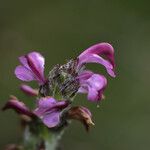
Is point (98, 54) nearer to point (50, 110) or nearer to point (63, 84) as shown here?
point (63, 84)

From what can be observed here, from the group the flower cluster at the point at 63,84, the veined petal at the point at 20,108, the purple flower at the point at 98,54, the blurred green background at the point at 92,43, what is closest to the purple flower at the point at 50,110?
the flower cluster at the point at 63,84

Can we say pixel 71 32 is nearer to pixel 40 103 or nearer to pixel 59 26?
pixel 59 26

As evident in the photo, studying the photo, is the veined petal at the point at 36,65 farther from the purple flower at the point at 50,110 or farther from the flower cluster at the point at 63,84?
the purple flower at the point at 50,110

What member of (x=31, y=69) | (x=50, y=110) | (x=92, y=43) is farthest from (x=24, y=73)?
(x=92, y=43)

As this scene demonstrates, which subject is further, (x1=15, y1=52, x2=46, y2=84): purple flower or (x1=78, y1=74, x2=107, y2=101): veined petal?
(x1=15, y1=52, x2=46, y2=84): purple flower

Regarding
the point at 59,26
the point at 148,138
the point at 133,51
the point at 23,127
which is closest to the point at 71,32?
the point at 59,26

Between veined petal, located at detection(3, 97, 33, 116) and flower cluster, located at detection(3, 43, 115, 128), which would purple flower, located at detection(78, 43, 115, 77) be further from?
veined petal, located at detection(3, 97, 33, 116)

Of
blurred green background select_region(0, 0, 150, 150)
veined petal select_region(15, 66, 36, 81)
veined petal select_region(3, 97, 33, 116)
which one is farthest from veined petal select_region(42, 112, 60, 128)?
blurred green background select_region(0, 0, 150, 150)
